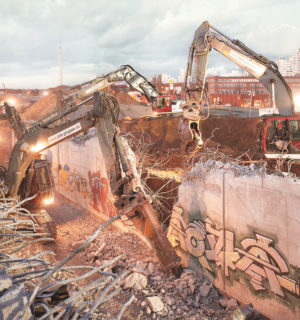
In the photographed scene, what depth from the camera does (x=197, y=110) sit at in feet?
35.2

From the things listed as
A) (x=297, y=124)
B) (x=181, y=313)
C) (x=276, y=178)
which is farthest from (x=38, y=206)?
(x=297, y=124)

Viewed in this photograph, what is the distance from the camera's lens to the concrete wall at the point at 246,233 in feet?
18.3

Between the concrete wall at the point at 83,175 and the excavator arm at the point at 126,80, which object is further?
the excavator arm at the point at 126,80

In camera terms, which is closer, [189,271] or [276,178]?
[276,178]

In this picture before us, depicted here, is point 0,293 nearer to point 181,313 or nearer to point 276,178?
point 181,313

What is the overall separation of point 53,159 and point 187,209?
11.4 meters

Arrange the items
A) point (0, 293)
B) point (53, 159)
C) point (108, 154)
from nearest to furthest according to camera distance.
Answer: point (0, 293), point (108, 154), point (53, 159)

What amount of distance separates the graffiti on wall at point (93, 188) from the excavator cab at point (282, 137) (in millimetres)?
7720

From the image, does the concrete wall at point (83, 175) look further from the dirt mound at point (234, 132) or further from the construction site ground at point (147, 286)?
the dirt mound at point (234, 132)

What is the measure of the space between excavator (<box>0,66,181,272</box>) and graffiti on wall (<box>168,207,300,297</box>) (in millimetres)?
780

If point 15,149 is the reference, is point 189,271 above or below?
below

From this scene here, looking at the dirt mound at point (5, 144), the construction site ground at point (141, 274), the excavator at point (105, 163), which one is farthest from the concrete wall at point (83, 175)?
the dirt mound at point (5, 144)

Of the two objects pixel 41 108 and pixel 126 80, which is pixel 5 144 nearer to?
pixel 41 108

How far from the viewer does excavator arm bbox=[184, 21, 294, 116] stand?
11.8 meters
